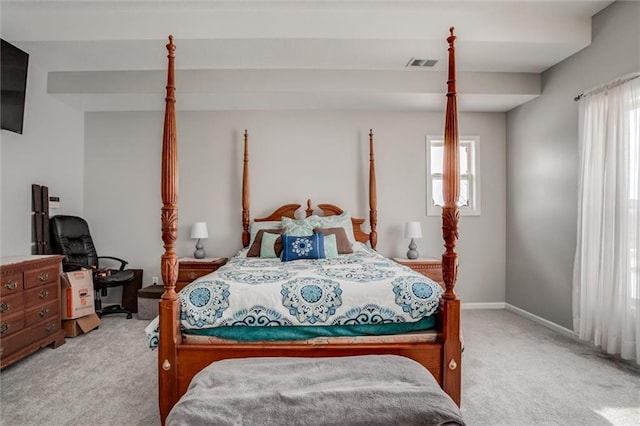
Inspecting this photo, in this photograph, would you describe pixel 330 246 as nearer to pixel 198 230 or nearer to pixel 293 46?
pixel 198 230

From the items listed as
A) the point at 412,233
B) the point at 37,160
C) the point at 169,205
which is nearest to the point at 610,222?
the point at 412,233

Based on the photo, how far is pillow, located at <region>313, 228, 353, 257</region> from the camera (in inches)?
147

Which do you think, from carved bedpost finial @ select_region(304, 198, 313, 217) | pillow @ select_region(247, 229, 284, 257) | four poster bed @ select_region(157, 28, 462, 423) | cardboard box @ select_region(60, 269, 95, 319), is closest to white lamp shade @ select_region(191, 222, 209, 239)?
pillow @ select_region(247, 229, 284, 257)

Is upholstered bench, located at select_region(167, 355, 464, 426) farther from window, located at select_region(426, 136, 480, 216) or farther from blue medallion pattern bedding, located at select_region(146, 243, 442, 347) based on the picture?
window, located at select_region(426, 136, 480, 216)

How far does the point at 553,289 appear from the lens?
12.3 feet

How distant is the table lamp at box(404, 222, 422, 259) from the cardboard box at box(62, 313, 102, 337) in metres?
3.58

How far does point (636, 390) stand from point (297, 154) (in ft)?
12.5

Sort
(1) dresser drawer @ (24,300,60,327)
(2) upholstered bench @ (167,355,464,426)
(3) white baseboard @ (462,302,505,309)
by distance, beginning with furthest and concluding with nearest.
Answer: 1. (3) white baseboard @ (462,302,505,309)
2. (1) dresser drawer @ (24,300,60,327)
3. (2) upholstered bench @ (167,355,464,426)

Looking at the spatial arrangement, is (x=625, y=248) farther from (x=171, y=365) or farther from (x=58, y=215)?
(x=58, y=215)

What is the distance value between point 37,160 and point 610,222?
5.52 m

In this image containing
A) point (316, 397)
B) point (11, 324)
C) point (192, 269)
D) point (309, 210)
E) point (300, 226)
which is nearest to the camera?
point (316, 397)

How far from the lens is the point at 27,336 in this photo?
2926 millimetres

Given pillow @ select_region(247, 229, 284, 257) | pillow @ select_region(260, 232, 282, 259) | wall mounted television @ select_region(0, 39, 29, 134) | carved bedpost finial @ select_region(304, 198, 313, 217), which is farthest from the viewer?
carved bedpost finial @ select_region(304, 198, 313, 217)

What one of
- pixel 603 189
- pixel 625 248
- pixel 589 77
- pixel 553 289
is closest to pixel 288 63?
pixel 589 77
